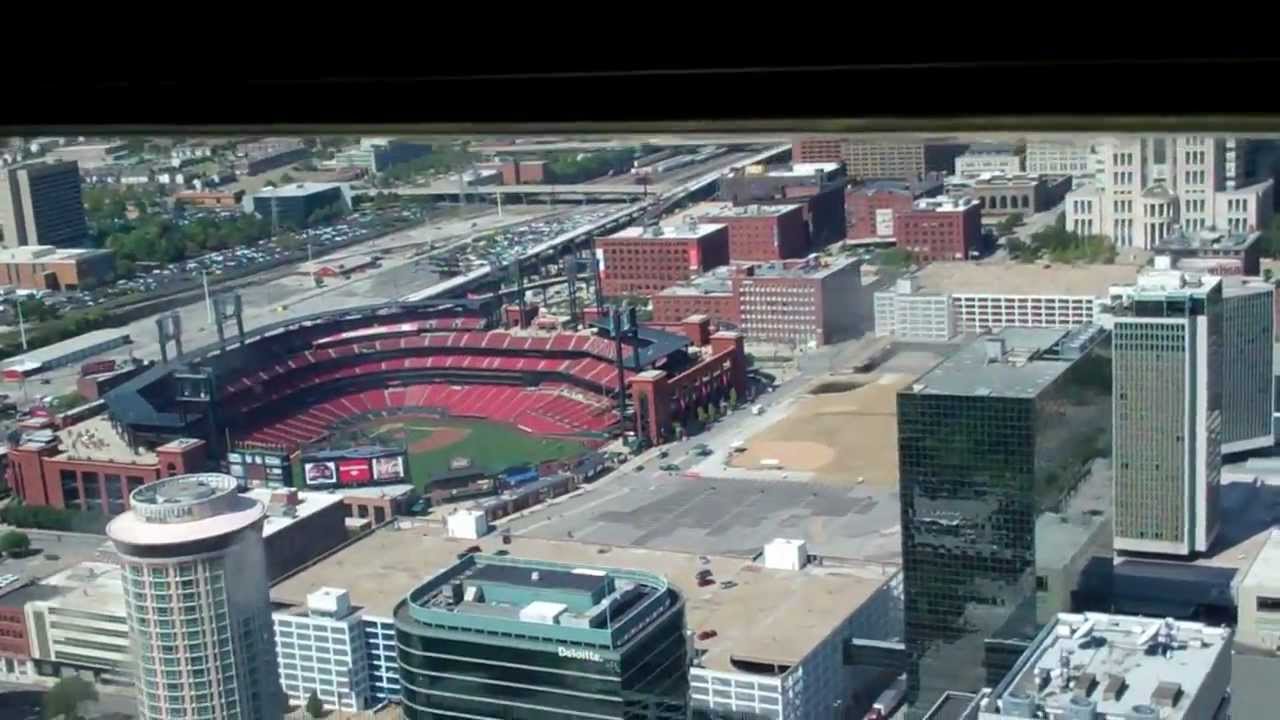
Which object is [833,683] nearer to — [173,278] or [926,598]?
[926,598]

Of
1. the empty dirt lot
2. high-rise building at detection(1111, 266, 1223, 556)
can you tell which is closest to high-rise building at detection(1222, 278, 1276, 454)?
high-rise building at detection(1111, 266, 1223, 556)

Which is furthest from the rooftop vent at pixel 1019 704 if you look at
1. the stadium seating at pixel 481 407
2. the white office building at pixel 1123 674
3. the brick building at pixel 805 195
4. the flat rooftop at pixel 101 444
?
the stadium seating at pixel 481 407

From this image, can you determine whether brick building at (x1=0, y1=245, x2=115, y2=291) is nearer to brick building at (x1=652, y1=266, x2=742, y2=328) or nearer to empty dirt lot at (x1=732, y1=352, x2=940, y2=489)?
empty dirt lot at (x1=732, y1=352, x2=940, y2=489)

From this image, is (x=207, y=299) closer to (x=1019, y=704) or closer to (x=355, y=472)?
(x=355, y=472)

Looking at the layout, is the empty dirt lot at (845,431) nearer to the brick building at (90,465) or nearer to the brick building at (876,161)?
the brick building at (876,161)

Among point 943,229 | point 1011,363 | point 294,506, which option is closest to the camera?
point 1011,363

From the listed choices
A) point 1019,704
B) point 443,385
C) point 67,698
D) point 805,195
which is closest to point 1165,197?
point 1019,704

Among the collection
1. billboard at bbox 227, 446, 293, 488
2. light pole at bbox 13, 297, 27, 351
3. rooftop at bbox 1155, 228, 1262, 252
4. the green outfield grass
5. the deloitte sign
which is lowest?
the green outfield grass

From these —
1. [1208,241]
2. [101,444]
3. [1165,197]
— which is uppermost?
[1165,197]
